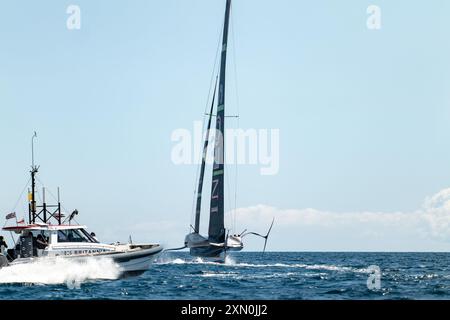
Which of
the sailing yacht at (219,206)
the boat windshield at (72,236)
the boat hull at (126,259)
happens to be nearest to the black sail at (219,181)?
the sailing yacht at (219,206)

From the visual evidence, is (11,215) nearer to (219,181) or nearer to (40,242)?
(40,242)

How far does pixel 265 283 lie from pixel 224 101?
34.0 m

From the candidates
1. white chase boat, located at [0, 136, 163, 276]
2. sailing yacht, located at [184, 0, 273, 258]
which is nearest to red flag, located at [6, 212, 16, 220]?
white chase boat, located at [0, 136, 163, 276]

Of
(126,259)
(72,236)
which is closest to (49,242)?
(72,236)

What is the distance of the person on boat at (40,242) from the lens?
Answer: 3791cm

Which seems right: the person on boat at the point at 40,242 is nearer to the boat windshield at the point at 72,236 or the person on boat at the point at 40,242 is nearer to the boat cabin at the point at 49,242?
the boat cabin at the point at 49,242

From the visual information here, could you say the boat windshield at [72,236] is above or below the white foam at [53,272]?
above

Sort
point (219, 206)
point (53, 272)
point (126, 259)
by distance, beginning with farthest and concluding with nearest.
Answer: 1. point (219, 206)
2. point (126, 259)
3. point (53, 272)

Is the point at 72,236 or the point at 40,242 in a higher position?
the point at 72,236

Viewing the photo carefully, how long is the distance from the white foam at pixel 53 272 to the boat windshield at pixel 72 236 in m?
1.64

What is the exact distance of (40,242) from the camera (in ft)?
124

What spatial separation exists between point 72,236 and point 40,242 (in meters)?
1.81

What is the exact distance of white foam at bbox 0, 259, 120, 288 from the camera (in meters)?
36.9
